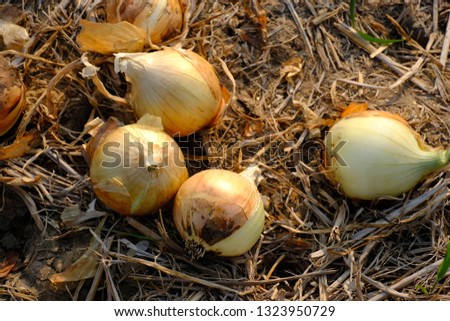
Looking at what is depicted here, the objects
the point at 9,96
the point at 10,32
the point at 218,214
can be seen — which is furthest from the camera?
the point at 10,32

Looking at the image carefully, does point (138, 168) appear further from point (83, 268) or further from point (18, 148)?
point (18, 148)

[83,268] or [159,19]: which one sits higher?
[159,19]

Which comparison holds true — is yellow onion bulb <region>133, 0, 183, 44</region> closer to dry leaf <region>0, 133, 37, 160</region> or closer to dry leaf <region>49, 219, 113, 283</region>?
dry leaf <region>0, 133, 37, 160</region>

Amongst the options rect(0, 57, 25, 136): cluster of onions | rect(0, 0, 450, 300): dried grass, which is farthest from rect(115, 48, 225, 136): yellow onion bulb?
rect(0, 57, 25, 136): cluster of onions

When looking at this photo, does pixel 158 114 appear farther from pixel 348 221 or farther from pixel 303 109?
pixel 348 221

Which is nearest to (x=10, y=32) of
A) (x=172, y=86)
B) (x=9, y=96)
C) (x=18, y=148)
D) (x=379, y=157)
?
(x=9, y=96)

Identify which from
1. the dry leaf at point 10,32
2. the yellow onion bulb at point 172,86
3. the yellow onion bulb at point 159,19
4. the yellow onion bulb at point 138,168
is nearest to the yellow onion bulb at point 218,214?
the yellow onion bulb at point 138,168
